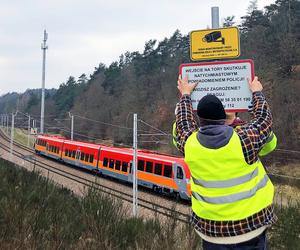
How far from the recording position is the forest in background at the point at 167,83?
1438 inches

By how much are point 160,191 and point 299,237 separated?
1438 cm

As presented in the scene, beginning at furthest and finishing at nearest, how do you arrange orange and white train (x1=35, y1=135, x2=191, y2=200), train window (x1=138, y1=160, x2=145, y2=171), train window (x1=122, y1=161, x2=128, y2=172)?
1. train window (x1=122, y1=161, x2=128, y2=172)
2. train window (x1=138, y1=160, x2=145, y2=171)
3. orange and white train (x1=35, y1=135, x2=191, y2=200)

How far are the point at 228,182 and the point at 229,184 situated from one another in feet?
0.05

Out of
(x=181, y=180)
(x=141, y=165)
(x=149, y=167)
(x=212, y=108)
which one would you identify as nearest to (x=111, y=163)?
(x=141, y=165)

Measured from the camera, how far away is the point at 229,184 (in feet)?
8.59

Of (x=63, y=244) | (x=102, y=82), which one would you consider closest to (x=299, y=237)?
(x=63, y=244)

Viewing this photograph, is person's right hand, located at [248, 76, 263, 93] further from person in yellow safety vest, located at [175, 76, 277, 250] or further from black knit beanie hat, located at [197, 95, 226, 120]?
black knit beanie hat, located at [197, 95, 226, 120]

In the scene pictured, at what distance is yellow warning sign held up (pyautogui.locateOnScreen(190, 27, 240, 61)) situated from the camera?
410cm

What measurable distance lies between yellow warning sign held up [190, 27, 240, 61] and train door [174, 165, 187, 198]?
46.8 ft

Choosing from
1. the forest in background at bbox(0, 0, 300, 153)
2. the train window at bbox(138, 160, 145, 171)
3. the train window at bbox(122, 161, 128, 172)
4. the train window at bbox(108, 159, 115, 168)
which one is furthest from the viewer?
the forest in background at bbox(0, 0, 300, 153)

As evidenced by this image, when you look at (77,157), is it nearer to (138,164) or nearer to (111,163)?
(111,163)

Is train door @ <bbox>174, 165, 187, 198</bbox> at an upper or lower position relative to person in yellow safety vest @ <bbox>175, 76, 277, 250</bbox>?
lower

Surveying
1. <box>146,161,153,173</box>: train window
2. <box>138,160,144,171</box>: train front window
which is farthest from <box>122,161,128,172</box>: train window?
<box>146,161,153,173</box>: train window

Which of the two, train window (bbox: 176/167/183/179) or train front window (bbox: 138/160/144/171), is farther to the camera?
train front window (bbox: 138/160/144/171)
